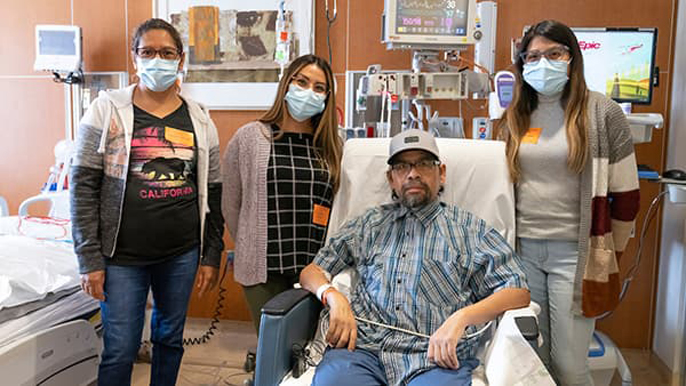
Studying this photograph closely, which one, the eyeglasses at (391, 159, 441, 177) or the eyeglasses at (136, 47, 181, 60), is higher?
the eyeglasses at (136, 47, 181, 60)

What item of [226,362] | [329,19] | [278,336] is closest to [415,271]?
[278,336]

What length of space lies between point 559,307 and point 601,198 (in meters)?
0.41

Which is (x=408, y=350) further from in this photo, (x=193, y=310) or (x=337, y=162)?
(x=193, y=310)

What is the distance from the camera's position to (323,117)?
1968 millimetres

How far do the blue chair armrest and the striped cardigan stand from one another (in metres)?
0.96

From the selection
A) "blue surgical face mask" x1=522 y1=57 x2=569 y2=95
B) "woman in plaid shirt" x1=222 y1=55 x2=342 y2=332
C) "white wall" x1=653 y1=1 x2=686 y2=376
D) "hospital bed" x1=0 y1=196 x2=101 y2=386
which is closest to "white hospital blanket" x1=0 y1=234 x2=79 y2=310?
"hospital bed" x1=0 y1=196 x2=101 y2=386

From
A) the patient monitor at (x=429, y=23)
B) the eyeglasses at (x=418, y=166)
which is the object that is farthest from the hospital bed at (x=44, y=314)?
the patient monitor at (x=429, y=23)

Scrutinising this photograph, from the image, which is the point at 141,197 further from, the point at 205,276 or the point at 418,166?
the point at 418,166

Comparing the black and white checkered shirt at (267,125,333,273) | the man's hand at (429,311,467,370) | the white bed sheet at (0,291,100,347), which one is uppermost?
the black and white checkered shirt at (267,125,333,273)

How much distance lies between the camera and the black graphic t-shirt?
1722 millimetres

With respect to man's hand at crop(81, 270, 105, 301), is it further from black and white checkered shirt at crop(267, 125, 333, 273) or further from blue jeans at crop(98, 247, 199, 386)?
black and white checkered shirt at crop(267, 125, 333, 273)

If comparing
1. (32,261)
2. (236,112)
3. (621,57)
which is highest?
(621,57)

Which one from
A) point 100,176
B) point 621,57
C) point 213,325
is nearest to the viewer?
point 100,176

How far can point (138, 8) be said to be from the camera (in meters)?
3.31
